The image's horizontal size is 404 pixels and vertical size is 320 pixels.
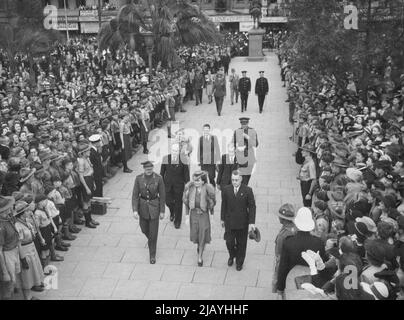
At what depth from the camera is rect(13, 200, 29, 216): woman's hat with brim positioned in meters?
7.05

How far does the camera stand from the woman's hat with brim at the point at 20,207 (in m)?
7.05

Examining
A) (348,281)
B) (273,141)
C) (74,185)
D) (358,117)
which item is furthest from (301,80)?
(348,281)

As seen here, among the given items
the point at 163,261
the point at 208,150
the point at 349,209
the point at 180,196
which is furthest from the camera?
the point at 208,150

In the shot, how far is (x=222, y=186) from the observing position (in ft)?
32.8

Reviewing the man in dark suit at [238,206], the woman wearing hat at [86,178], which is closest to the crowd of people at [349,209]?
the man in dark suit at [238,206]

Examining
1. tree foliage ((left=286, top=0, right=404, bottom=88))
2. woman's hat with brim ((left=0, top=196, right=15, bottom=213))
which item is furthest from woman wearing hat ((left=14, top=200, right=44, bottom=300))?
tree foliage ((left=286, top=0, right=404, bottom=88))

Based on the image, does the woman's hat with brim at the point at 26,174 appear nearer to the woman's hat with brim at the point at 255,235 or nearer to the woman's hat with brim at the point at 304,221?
the woman's hat with brim at the point at 255,235

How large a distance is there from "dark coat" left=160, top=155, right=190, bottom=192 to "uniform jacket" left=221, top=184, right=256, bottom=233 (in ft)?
6.26

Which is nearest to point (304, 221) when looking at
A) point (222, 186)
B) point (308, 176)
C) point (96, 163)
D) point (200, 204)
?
point (200, 204)

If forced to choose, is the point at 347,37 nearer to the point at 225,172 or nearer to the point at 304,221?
the point at 225,172

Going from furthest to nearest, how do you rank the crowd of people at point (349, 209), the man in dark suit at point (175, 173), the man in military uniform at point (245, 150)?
the man in military uniform at point (245, 150) → the man in dark suit at point (175, 173) → the crowd of people at point (349, 209)

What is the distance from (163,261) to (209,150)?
2.78 metres

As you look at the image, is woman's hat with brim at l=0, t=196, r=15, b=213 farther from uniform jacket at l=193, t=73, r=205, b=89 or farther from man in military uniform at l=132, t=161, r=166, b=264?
uniform jacket at l=193, t=73, r=205, b=89

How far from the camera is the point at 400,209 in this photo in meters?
7.08
